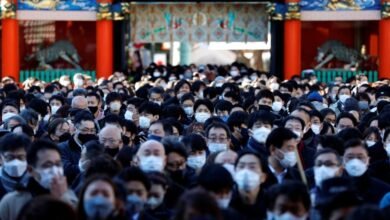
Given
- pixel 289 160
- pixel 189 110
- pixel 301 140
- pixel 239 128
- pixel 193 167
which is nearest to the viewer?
pixel 289 160

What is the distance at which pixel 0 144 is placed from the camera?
36.8 ft

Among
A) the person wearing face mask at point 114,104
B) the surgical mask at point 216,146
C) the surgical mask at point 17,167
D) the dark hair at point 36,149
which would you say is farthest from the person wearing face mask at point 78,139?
the person wearing face mask at point 114,104

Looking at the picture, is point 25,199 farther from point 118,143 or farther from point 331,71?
point 331,71

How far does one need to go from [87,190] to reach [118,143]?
401 centimetres

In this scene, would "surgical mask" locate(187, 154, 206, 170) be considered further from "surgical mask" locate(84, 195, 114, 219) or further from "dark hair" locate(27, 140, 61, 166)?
"surgical mask" locate(84, 195, 114, 219)

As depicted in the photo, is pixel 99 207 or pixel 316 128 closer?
pixel 99 207

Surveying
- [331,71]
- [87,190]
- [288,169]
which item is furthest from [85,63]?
[87,190]

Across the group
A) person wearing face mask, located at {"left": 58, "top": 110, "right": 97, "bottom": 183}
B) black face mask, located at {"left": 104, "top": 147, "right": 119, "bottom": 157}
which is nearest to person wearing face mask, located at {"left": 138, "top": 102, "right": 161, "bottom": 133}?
person wearing face mask, located at {"left": 58, "top": 110, "right": 97, "bottom": 183}

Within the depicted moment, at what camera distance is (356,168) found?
37.1 ft

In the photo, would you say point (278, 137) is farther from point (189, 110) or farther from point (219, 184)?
point (189, 110)

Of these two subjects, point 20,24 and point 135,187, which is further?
point 20,24

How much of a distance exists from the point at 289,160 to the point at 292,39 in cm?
2263

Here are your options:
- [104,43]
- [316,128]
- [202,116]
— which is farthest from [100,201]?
[104,43]

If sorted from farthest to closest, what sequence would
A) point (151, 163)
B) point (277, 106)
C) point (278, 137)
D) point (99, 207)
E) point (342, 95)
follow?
point (342, 95), point (277, 106), point (278, 137), point (151, 163), point (99, 207)
